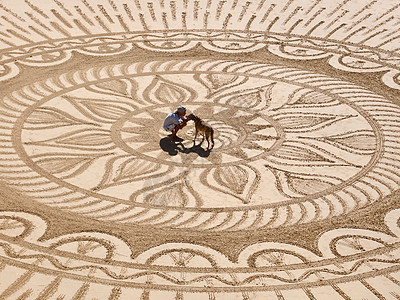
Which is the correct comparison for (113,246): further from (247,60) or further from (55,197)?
(247,60)

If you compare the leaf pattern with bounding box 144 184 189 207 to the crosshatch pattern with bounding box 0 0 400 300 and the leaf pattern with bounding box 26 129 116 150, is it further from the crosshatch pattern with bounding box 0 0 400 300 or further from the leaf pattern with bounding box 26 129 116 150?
the leaf pattern with bounding box 26 129 116 150

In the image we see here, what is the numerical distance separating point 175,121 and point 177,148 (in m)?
0.66

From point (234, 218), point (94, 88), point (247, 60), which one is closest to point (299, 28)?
point (247, 60)

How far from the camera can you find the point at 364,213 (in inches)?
608

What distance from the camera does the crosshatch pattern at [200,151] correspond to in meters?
13.4

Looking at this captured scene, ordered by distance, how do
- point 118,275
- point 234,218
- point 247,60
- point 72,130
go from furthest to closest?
point 247,60 < point 72,130 < point 234,218 < point 118,275

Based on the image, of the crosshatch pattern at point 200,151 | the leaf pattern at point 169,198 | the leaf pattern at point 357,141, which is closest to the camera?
the crosshatch pattern at point 200,151

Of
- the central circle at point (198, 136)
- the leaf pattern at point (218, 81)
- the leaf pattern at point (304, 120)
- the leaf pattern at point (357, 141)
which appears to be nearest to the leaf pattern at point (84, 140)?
the central circle at point (198, 136)

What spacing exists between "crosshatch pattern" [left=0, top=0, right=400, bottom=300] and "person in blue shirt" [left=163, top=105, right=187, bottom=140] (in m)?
0.47

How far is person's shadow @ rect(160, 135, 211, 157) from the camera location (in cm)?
1764

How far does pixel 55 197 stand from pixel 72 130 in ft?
10.6

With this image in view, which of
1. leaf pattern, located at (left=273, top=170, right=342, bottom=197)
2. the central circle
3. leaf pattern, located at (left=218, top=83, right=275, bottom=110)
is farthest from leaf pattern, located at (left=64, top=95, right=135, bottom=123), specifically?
leaf pattern, located at (left=273, top=170, right=342, bottom=197)

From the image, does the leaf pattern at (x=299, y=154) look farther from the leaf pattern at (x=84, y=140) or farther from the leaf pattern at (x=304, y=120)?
the leaf pattern at (x=84, y=140)

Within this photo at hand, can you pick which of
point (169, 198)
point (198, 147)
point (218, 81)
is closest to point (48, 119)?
point (198, 147)
